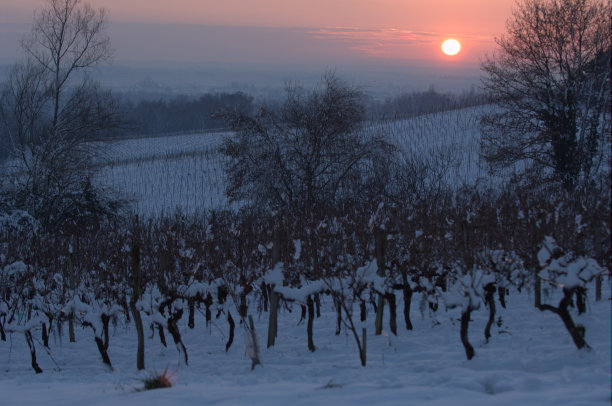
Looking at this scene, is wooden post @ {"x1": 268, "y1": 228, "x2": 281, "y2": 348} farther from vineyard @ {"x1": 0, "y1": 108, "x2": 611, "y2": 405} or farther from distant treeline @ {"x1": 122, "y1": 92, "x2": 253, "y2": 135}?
distant treeline @ {"x1": 122, "y1": 92, "x2": 253, "y2": 135}

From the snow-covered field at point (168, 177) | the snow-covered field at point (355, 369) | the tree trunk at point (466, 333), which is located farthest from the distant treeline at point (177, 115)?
the tree trunk at point (466, 333)

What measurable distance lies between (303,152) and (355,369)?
1701 cm

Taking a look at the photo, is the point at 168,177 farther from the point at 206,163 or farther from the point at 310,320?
the point at 310,320

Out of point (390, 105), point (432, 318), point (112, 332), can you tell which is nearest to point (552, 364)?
point (432, 318)

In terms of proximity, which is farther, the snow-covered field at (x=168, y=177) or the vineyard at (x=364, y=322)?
the snow-covered field at (x=168, y=177)

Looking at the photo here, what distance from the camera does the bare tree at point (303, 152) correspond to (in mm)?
23328

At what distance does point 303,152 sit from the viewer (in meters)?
23.8

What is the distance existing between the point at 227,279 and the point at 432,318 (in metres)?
3.52

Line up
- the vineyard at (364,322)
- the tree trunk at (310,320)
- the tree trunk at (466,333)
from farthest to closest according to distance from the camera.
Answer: the tree trunk at (310,320) → the tree trunk at (466,333) → the vineyard at (364,322)

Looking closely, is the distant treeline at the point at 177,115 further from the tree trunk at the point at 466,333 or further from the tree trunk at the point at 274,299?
the tree trunk at the point at 466,333

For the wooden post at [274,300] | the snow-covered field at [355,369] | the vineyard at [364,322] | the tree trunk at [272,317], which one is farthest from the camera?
the tree trunk at [272,317]

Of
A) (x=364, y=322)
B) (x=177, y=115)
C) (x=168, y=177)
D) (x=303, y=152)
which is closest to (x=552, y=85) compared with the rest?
(x=303, y=152)

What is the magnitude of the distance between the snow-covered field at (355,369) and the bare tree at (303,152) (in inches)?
478

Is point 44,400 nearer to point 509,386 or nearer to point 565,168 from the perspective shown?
point 509,386
